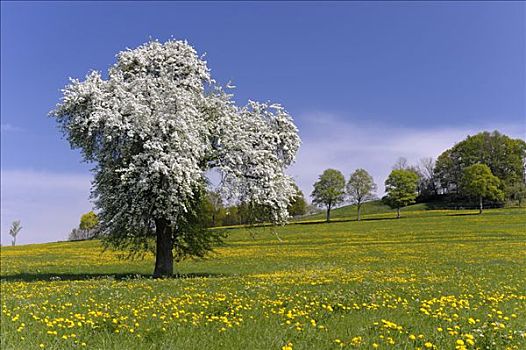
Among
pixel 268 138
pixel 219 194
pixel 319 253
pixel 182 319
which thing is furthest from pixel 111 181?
pixel 319 253

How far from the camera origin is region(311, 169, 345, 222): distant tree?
104 m

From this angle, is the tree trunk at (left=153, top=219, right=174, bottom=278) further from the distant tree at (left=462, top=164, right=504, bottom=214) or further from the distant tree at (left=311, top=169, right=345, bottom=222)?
the distant tree at (left=311, top=169, right=345, bottom=222)

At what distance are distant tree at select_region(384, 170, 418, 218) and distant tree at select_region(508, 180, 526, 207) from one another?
52915mm

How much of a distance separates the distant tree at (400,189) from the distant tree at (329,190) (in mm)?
10771

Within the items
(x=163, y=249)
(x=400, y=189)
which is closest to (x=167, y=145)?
(x=163, y=249)

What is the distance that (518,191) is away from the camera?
40531mm

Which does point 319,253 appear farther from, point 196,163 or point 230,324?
point 230,324

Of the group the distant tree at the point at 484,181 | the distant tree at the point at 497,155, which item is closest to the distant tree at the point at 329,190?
the distant tree at the point at 497,155

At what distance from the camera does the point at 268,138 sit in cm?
2516

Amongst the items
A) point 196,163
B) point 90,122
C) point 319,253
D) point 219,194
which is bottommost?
point 319,253

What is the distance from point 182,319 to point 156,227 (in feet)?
50.9

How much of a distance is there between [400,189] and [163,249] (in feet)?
264

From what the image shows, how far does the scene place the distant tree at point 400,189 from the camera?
316 ft

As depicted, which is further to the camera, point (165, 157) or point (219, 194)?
point (219, 194)
